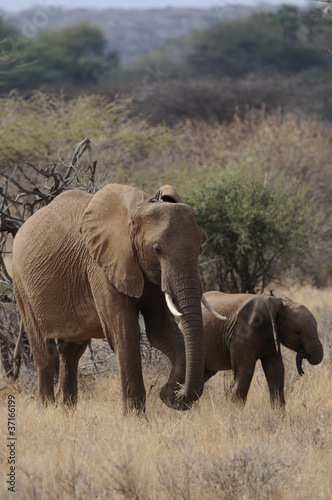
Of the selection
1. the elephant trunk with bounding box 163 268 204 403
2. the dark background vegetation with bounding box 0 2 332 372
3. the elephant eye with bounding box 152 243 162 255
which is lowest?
the dark background vegetation with bounding box 0 2 332 372

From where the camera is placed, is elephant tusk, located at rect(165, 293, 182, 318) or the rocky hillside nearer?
elephant tusk, located at rect(165, 293, 182, 318)

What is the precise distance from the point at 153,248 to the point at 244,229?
7.22 m

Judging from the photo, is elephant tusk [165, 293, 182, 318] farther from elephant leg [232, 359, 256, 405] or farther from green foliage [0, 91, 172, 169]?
green foliage [0, 91, 172, 169]

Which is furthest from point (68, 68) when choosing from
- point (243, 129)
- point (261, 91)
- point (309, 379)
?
point (309, 379)

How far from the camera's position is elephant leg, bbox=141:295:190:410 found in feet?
22.1

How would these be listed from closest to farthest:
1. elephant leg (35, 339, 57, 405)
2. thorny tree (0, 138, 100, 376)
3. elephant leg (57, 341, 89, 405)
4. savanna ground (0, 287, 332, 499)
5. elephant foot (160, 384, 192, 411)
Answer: savanna ground (0, 287, 332, 499) → elephant foot (160, 384, 192, 411) → elephant leg (35, 339, 57, 405) → elephant leg (57, 341, 89, 405) → thorny tree (0, 138, 100, 376)

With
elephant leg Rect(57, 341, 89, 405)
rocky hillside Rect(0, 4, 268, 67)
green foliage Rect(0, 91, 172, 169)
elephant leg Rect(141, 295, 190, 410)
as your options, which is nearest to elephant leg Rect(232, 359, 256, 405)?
elephant leg Rect(141, 295, 190, 410)

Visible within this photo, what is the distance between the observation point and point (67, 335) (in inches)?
293

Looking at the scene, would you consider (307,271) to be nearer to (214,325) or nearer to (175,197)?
(214,325)

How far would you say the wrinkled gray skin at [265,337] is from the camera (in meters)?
7.67

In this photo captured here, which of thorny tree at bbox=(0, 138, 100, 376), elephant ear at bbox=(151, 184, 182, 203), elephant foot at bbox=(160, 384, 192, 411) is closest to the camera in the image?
elephant foot at bbox=(160, 384, 192, 411)

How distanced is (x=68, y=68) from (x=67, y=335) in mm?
44572

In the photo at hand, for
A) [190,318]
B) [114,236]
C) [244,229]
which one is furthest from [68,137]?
[190,318]

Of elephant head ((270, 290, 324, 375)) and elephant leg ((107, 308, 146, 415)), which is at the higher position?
elephant leg ((107, 308, 146, 415))
